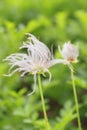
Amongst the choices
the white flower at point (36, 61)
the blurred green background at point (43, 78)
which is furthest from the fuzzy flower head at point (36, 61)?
the blurred green background at point (43, 78)

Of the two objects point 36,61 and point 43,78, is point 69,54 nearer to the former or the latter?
point 36,61

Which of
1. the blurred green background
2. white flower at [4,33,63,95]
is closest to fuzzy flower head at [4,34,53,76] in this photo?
white flower at [4,33,63,95]

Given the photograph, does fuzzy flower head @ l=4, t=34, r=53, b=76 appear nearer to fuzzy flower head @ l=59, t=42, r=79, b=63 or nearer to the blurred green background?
fuzzy flower head @ l=59, t=42, r=79, b=63

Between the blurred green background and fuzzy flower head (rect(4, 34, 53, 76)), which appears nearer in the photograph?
fuzzy flower head (rect(4, 34, 53, 76))

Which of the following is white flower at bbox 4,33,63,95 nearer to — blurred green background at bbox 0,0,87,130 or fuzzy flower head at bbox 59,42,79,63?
fuzzy flower head at bbox 59,42,79,63

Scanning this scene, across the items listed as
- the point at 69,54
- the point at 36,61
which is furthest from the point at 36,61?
the point at 69,54

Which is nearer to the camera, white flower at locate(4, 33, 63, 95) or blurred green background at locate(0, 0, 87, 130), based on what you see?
white flower at locate(4, 33, 63, 95)

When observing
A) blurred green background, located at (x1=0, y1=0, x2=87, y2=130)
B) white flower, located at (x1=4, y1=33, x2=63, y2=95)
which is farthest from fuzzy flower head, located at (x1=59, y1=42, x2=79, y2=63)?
blurred green background, located at (x1=0, y1=0, x2=87, y2=130)

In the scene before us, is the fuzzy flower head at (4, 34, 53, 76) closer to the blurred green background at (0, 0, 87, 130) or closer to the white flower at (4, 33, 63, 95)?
the white flower at (4, 33, 63, 95)

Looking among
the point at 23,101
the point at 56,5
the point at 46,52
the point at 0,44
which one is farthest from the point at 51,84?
the point at 56,5

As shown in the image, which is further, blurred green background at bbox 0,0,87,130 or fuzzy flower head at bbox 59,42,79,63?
blurred green background at bbox 0,0,87,130
